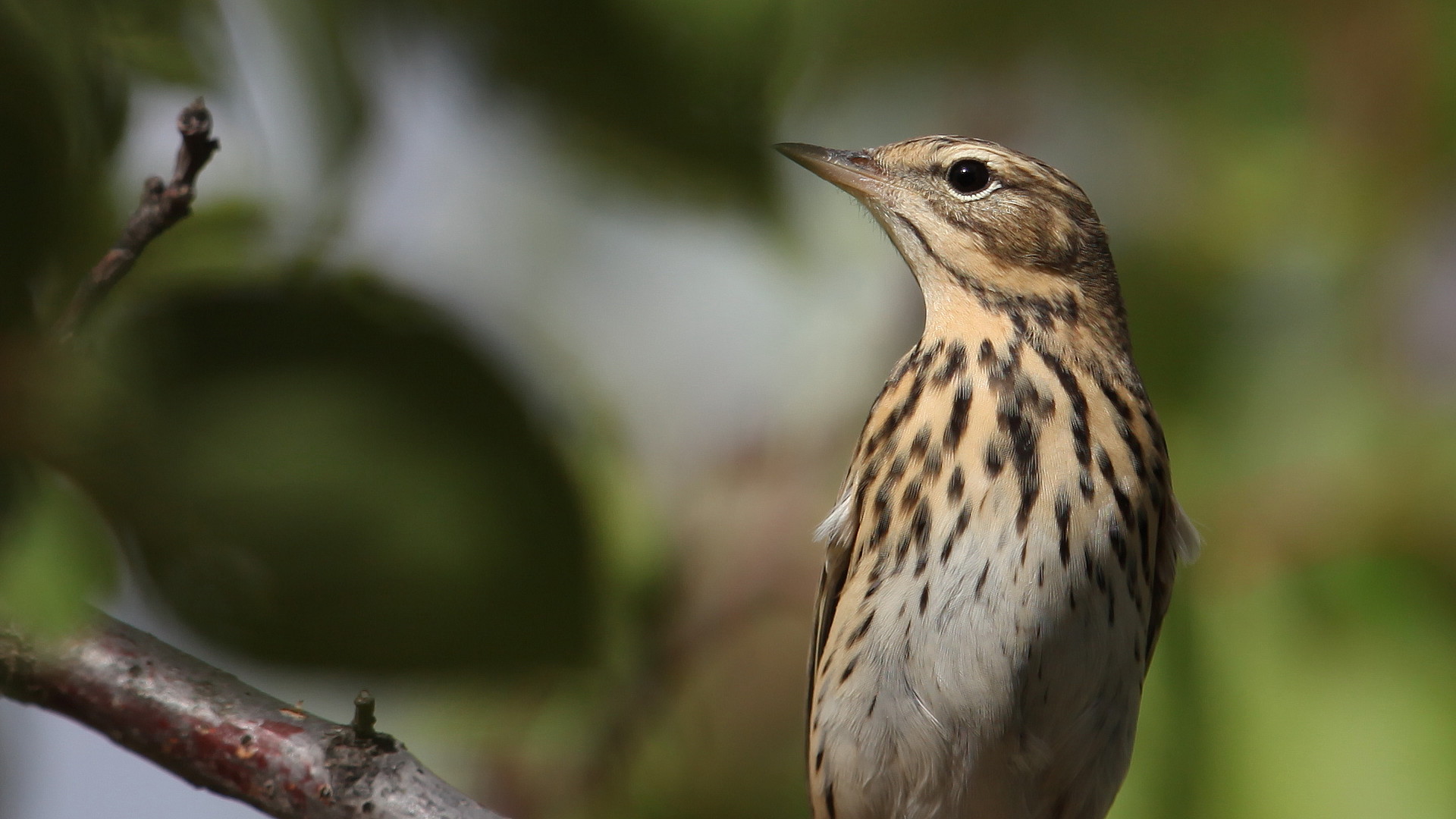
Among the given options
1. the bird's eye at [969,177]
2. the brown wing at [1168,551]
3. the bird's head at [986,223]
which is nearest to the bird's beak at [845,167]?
the bird's head at [986,223]

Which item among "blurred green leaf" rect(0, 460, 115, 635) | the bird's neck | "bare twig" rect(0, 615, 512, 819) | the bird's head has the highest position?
the bird's head

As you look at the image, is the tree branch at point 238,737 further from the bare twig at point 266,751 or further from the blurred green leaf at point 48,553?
the blurred green leaf at point 48,553

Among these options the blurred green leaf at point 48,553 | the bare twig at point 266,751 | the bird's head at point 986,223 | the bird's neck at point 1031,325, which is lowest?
the bare twig at point 266,751

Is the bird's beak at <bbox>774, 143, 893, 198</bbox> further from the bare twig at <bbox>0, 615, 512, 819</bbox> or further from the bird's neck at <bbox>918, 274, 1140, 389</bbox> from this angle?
the bare twig at <bbox>0, 615, 512, 819</bbox>

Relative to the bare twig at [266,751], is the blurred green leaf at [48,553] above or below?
above

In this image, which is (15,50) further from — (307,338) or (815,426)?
(815,426)

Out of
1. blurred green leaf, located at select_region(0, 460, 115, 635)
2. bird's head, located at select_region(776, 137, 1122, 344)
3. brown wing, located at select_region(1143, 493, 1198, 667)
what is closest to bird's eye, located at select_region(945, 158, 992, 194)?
bird's head, located at select_region(776, 137, 1122, 344)

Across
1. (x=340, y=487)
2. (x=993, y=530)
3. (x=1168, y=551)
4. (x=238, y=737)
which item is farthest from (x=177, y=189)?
(x=1168, y=551)
